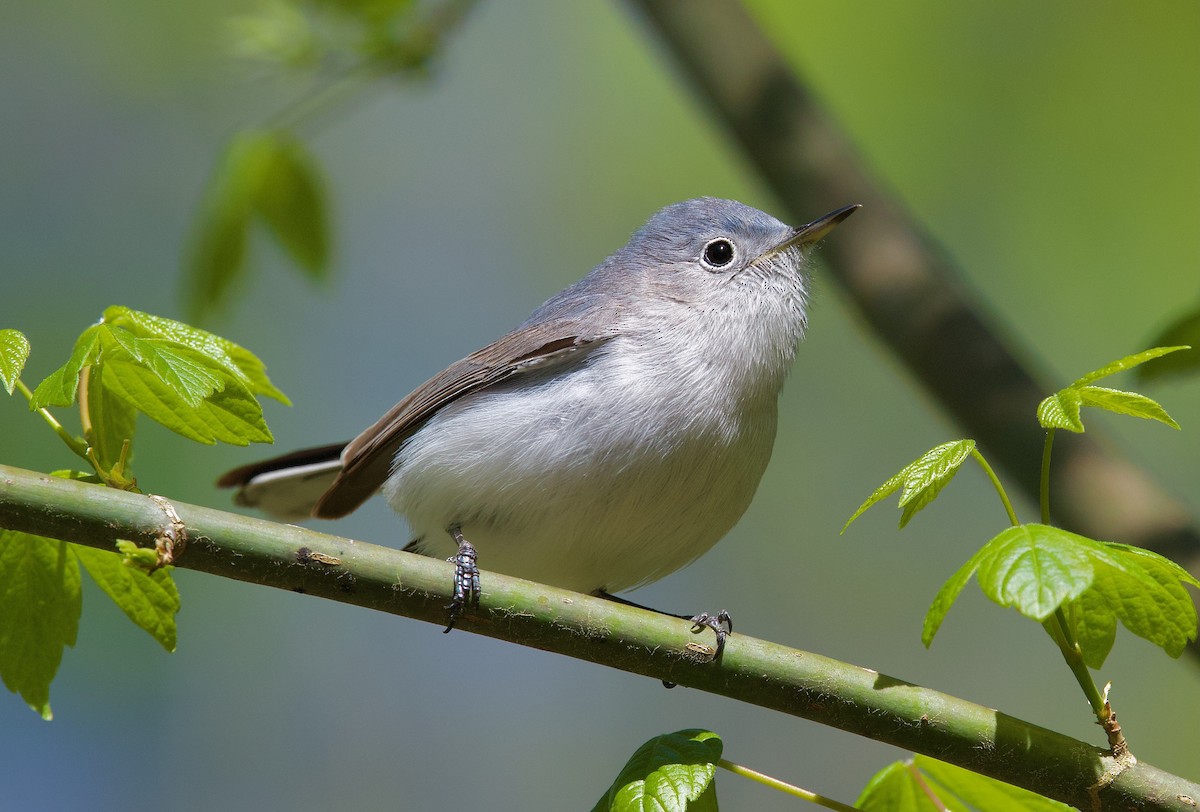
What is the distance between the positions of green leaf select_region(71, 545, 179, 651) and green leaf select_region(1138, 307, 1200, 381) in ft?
5.71

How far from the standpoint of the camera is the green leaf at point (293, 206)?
10.4 ft

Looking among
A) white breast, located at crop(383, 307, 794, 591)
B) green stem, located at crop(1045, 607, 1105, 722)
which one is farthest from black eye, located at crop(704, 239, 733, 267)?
green stem, located at crop(1045, 607, 1105, 722)

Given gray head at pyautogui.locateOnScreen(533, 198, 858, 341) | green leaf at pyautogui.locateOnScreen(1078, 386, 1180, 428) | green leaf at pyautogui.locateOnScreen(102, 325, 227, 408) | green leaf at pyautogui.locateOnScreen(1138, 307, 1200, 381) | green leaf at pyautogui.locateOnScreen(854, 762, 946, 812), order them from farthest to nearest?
1. gray head at pyautogui.locateOnScreen(533, 198, 858, 341)
2. green leaf at pyautogui.locateOnScreen(1138, 307, 1200, 381)
3. green leaf at pyautogui.locateOnScreen(854, 762, 946, 812)
4. green leaf at pyautogui.locateOnScreen(102, 325, 227, 408)
5. green leaf at pyautogui.locateOnScreen(1078, 386, 1180, 428)

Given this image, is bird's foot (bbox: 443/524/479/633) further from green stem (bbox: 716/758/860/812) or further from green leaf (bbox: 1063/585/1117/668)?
green leaf (bbox: 1063/585/1117/668)

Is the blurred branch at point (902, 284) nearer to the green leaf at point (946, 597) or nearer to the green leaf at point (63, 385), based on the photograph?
the green leaf at point (946, 597)

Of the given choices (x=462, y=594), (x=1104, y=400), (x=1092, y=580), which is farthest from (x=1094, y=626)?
(x=462, y=594)

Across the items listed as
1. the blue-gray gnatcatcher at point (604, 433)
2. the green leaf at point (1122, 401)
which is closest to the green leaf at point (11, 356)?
the blue-gray gnatcatcher at point (604, 433)

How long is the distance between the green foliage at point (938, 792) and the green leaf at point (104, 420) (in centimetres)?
135

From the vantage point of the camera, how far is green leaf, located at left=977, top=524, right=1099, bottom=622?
140 cm

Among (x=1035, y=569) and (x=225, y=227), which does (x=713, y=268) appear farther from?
(x=1035, y=569)

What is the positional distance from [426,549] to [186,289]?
3.40 feet

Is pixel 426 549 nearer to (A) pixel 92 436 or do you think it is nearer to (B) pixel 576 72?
(A) pixel 92 436

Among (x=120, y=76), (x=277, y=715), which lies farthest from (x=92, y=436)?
(x=120, y=76)

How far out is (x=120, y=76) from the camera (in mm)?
6691
